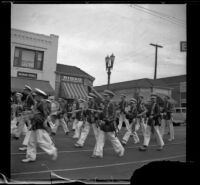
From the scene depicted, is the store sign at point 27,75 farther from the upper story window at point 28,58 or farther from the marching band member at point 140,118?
the marching band member at point 140,118

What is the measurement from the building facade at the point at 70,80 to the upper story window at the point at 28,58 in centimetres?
29

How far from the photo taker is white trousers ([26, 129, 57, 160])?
179 inches

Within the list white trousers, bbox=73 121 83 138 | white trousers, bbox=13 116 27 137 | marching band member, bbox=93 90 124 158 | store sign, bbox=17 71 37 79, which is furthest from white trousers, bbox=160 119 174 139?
store sign, bbox=17 71 37 79

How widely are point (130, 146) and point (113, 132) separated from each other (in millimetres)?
1418

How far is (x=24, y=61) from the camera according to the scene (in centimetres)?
398

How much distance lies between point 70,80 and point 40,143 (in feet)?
3.86

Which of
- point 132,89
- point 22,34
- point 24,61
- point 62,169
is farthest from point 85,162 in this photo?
point 22,34

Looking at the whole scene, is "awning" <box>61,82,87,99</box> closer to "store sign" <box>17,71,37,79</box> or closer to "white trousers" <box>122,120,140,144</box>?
"store sign" <box>17,71,37,79</box>

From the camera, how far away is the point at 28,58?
4113mm

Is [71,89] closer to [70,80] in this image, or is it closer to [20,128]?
[70,80]

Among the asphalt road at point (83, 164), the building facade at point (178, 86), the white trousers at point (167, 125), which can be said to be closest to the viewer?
the asphalt road at point (83, 164)

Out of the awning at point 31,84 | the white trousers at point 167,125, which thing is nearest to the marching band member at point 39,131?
the awning at point 31,84

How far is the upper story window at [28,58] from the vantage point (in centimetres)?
385
